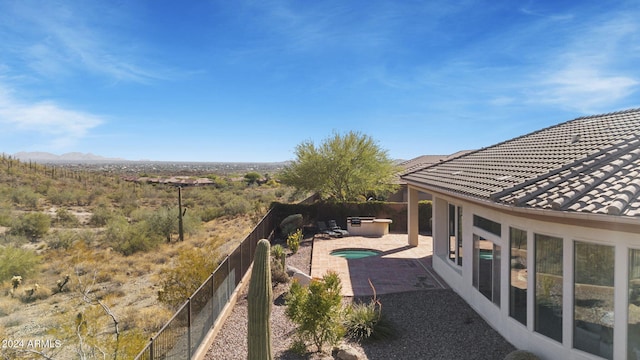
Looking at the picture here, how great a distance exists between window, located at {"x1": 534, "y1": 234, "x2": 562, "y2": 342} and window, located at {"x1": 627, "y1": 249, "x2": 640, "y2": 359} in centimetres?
117

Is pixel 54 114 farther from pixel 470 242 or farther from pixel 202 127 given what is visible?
pixel 470 242

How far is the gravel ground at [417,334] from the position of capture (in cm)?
800

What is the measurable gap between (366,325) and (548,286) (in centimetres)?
394

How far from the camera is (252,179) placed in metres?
77.3

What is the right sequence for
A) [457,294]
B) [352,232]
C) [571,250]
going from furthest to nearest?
[352,232]
[457,294]
[571,250]

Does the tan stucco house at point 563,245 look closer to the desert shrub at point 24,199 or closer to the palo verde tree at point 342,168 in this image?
the palo verde tree at point 342,168

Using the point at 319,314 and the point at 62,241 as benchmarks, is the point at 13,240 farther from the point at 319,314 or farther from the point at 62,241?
the point at 319,314

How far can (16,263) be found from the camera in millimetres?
16250

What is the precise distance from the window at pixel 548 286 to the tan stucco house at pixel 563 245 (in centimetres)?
2

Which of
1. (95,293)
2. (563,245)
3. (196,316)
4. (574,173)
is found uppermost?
(574,173)

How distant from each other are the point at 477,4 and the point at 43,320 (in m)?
18.7

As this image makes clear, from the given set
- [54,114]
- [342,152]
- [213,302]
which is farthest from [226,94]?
[213,302]

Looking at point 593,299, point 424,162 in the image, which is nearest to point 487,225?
point 593,299

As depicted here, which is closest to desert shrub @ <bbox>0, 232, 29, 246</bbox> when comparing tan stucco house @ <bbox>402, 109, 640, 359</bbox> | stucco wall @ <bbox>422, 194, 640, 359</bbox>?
stucco wall @ <bbox>422, 194, 640, 359</bbox>
